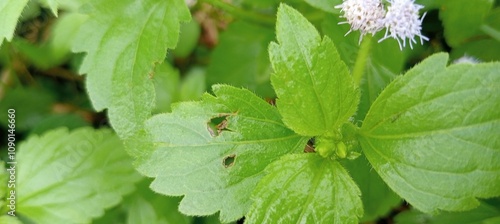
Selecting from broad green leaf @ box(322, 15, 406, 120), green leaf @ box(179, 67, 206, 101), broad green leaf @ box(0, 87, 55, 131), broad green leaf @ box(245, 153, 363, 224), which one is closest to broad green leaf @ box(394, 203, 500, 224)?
broad green leaf @ box(322, 15, 406, 120)

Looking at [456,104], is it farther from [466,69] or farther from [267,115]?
[267,115]

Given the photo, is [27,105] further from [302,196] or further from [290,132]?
[302,196]

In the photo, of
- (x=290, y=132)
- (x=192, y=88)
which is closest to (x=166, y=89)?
(x=192, y=88)

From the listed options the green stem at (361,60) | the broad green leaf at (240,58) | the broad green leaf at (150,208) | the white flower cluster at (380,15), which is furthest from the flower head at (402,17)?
the broad green leaf at (150,208)

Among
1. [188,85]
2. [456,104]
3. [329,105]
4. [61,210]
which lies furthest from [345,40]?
[61,210]

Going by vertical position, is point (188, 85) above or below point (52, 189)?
above

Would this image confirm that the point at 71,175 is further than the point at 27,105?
No
